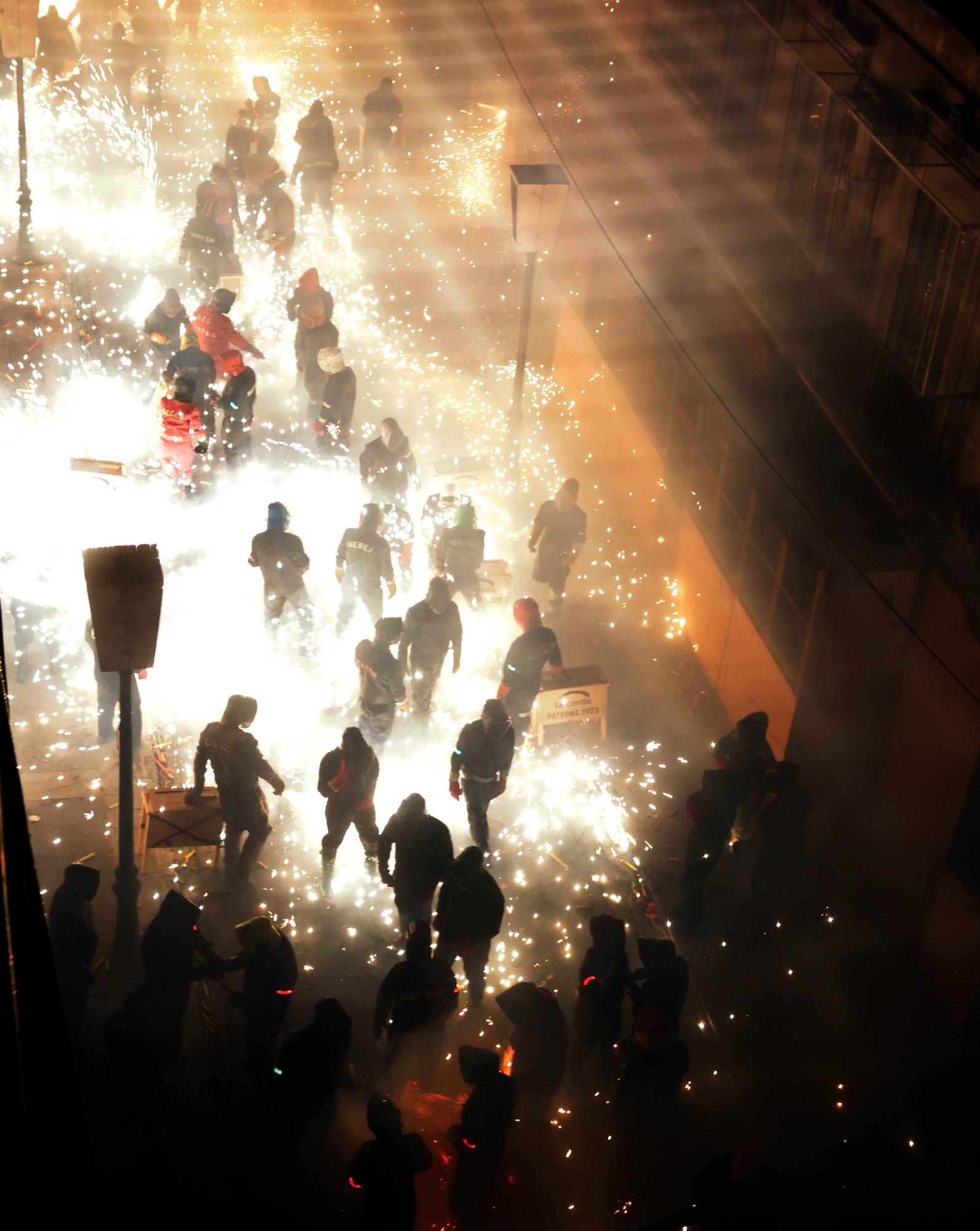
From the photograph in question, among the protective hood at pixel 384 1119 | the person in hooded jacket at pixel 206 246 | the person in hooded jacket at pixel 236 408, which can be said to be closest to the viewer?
the protective hood at pixel 384 1119

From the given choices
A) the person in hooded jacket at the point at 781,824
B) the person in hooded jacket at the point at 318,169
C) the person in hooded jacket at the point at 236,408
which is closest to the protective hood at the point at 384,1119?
the person in hooded jacket at the point at 781,824

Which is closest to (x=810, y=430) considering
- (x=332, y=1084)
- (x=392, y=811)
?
(x=392, y=811)

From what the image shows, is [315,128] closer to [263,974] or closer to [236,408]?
[236,408]

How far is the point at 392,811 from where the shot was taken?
31.3 ft

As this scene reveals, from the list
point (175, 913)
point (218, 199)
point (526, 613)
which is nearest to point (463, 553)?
point (526, 613)

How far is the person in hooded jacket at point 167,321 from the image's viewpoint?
523 inches

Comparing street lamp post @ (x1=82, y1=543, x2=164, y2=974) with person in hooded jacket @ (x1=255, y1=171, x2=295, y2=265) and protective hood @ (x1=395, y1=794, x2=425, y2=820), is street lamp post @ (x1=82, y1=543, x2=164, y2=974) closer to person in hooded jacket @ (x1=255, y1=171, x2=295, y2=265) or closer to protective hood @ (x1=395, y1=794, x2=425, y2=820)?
protective hood @ (x1=395, y1=794, x2=425, y2=820)

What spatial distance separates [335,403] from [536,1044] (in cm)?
761

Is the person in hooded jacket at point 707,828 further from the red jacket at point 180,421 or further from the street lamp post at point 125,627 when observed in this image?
the red jacket at point 180,421

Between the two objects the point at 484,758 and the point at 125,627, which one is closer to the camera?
the point at 125,627

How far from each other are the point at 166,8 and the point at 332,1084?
2231 centimetres

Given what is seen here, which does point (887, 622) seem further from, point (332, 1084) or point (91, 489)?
point (91, 489)

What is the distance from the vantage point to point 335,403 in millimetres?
12914

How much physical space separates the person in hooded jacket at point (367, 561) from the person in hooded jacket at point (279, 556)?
342 mm
